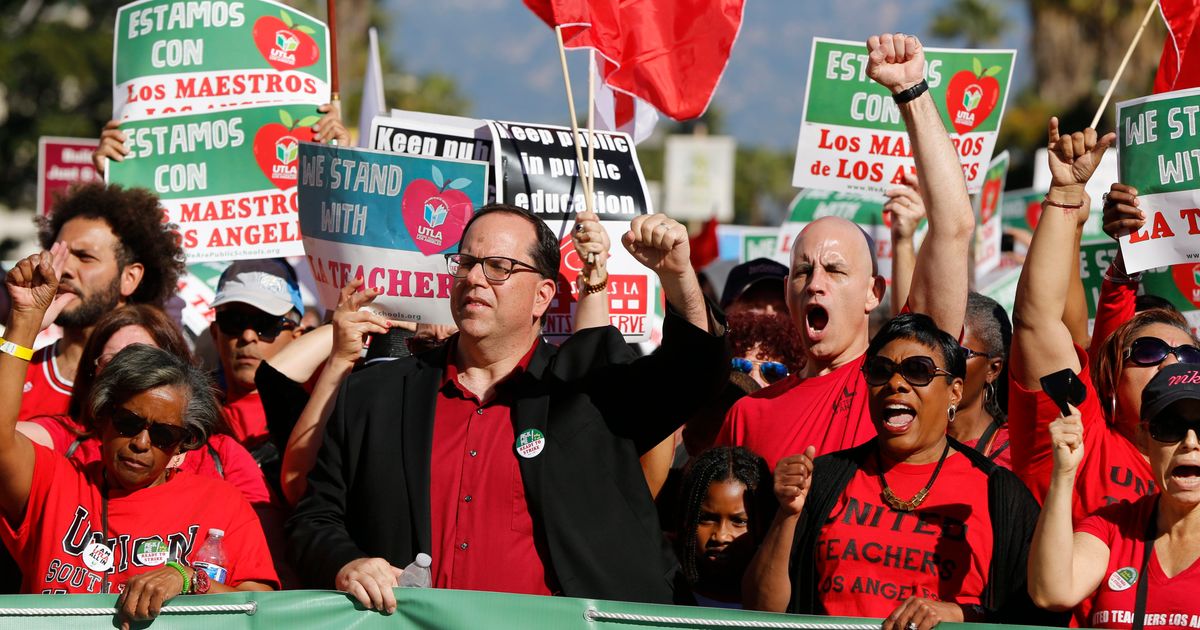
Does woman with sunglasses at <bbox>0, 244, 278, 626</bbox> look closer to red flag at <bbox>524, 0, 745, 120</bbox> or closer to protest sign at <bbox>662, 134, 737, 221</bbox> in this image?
red flag at <bbox>524, 0, 745, 120</bbox>

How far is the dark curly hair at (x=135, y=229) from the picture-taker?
625 cm

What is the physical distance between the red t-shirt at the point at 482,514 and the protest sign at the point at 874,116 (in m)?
3.47

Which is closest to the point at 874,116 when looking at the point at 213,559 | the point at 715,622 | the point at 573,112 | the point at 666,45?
the point at 666,45

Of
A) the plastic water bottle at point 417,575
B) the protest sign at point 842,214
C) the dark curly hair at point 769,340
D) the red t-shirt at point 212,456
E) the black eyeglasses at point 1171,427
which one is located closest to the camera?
the black eyeglasses at point 1171,427

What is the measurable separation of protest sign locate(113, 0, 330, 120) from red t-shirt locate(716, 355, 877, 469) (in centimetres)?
324

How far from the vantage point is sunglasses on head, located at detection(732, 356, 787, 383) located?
5.75 m

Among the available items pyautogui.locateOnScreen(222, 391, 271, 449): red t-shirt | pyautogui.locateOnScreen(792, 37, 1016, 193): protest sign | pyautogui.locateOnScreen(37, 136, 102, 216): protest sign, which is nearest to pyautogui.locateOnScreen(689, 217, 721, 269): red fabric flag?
pyautogui.locateOnScreen(792, 37, 1016, 193): protest sign

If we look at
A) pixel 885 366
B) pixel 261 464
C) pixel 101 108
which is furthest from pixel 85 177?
pixel 101 108

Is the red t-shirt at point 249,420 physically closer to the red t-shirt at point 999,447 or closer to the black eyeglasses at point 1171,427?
the red t-shirt at point 999,447

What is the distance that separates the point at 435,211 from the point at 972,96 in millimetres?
3098

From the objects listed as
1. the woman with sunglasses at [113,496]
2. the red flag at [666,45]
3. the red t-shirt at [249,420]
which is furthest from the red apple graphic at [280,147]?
the woman with sunglasses at [113,496]

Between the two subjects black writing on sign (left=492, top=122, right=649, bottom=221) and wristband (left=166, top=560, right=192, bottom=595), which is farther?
black writing on sign (left=492, top=122, right=649, bottom=221)

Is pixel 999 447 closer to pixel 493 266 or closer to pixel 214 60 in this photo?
pixel 493 266

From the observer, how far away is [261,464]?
5543mm
